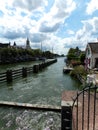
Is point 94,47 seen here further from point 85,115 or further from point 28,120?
point 85,115

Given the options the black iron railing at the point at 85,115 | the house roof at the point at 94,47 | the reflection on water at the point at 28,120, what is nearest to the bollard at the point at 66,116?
the black iron railing at the point at 85,115

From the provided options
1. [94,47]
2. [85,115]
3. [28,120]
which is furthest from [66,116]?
[94,47]

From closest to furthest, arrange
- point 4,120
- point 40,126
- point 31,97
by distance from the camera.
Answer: point 40,126 < point 4,120 < point 31,97

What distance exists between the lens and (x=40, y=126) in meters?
7.74

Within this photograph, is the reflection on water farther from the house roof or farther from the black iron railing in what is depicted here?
the house roof

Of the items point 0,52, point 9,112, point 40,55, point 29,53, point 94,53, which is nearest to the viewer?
point 9,112

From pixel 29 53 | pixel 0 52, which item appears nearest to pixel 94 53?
pixel 0 52

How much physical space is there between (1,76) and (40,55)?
94724 millimetres

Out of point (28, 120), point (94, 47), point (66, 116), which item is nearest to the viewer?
point (66, 116)

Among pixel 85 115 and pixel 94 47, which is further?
pixel 94 47

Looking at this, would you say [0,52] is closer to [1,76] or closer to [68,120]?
[1,76]

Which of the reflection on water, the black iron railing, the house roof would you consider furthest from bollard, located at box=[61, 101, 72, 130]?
the house roof

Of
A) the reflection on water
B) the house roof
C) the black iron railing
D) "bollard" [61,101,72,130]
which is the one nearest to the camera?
the black iron railing

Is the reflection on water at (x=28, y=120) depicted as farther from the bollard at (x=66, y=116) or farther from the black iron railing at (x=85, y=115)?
the bollard at (x=66, y=116)
